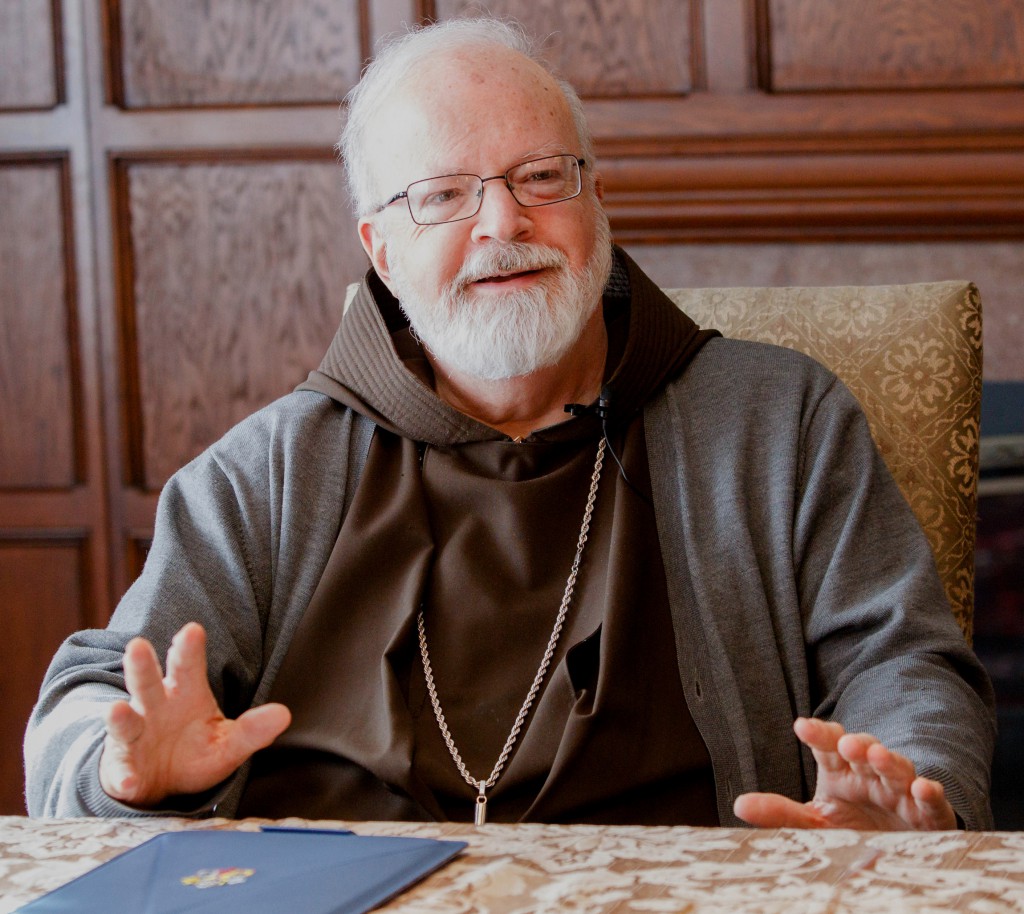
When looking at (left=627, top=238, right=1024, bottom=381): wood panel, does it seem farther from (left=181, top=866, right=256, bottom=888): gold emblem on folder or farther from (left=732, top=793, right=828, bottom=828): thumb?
(left=181, top=866, right=256, bottom=888): gold emblem on folder

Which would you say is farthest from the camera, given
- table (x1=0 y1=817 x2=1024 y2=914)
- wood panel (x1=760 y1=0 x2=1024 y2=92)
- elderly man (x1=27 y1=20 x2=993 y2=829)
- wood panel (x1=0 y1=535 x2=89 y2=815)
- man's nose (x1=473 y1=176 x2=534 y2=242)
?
wood panel (x1=0 y1=535 x2=89 y2=815)

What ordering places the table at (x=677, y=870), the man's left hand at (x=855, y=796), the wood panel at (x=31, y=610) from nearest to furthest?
the table at (x=677, y=870) < the man's left hand at (x=855, y=796) < the wood panel at (x=31, y=610)

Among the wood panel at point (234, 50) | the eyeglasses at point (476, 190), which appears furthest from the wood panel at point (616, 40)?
the eyeglasses at point (476, 190)

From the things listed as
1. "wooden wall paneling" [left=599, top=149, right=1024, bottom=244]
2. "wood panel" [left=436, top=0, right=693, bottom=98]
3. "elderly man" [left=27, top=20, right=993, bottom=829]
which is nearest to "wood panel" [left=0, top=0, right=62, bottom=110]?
"wood panel" [left=436, top=0, right=693, bottom=98]

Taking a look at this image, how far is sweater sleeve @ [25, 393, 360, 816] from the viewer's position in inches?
55.2

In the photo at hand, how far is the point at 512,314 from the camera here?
63.4 inches

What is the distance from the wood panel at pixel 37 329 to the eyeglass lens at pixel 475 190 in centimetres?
169

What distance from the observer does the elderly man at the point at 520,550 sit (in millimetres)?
1423

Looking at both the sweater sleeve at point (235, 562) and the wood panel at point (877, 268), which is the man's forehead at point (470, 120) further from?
the wood panel at point (877, 268)

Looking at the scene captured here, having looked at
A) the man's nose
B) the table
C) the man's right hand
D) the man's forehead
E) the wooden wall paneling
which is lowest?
the table

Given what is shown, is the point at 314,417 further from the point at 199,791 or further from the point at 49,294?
the point at 49,294

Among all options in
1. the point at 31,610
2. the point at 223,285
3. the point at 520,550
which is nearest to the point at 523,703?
the point at 520,550

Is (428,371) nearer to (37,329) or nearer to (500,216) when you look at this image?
(500,216)

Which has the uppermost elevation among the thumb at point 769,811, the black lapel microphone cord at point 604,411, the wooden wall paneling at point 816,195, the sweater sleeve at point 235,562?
the wooden wall paneling at point 816,195
